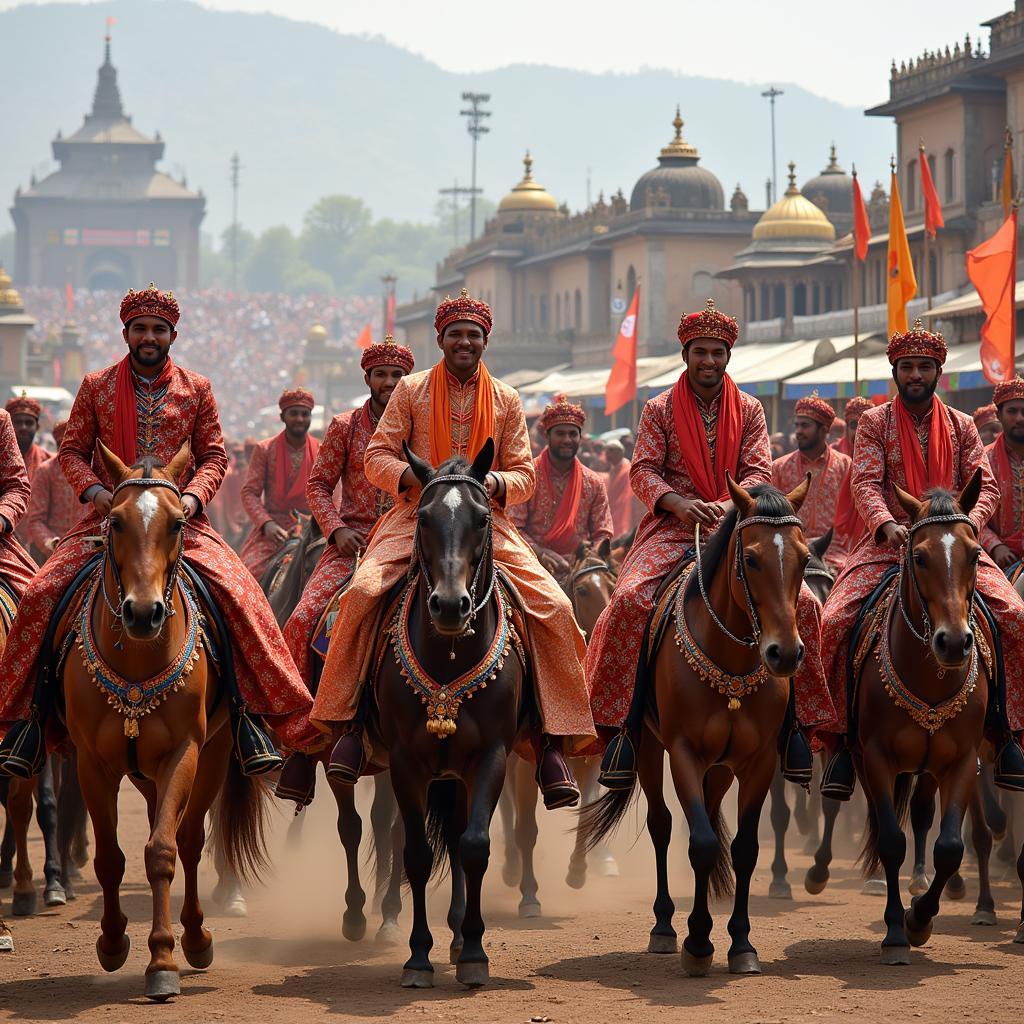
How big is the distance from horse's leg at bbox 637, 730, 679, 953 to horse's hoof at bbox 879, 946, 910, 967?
948 mm

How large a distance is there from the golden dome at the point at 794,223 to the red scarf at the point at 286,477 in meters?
42.1

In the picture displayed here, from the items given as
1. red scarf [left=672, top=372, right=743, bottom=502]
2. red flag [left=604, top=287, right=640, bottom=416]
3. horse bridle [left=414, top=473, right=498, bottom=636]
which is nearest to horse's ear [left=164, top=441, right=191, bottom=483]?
horse bridle [left=414, top=473, right=498, bottom=636]

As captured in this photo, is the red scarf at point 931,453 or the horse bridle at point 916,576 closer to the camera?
the horse bridle at point 916,576

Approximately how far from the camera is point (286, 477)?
14.4m

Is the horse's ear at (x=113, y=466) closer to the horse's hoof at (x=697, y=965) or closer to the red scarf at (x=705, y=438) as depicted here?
the red scarf at (x=705, y=438)

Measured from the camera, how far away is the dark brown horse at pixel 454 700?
7961 millimetres

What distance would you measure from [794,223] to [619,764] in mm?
47530

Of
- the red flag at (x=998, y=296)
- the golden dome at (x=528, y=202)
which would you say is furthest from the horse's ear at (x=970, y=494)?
the golden dome at (x=528, y=202)

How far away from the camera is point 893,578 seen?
937 centimetres

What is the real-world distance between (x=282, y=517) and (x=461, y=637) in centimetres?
654

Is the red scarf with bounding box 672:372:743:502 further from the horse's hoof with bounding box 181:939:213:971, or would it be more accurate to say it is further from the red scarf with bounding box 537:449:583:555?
the red scarf with bounding box 537:449:583:555

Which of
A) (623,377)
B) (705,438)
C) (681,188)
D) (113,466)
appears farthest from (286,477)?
(681,188)

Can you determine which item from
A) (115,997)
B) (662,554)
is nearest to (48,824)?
(115,997)

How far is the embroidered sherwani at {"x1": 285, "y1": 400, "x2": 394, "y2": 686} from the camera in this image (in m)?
10.2
